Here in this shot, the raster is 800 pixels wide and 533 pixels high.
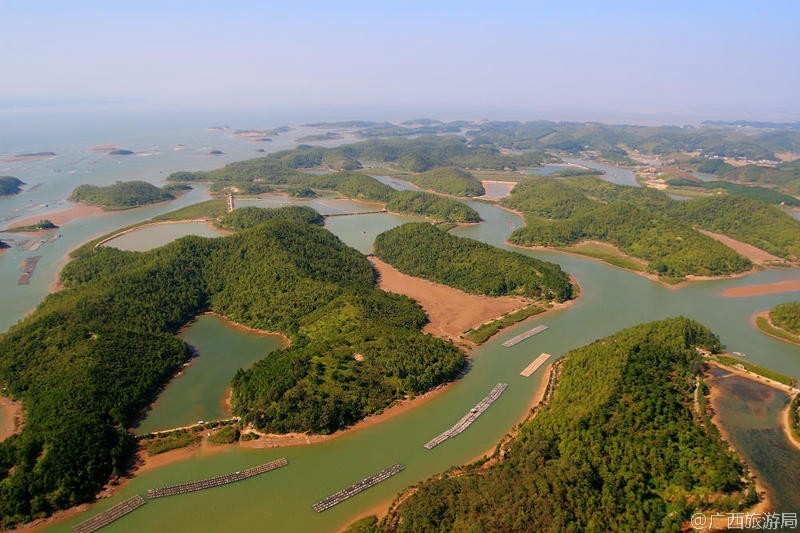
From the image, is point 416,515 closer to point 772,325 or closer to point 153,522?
point 153,522

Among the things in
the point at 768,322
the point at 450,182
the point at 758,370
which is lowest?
the point at 758,370

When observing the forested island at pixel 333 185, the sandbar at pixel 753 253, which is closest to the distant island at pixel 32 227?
the forested island at pixel 333 185

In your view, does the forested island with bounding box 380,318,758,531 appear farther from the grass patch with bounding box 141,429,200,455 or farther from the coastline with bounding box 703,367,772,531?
the grass patch with bounding box 141,429,200,455

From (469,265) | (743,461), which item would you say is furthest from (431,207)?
(743,461)

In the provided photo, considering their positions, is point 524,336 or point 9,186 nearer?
point 524,336

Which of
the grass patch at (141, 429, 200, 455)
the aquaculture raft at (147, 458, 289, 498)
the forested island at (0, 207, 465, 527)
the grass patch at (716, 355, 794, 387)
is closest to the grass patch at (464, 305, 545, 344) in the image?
the forested island at (0, 207, 465, 527)

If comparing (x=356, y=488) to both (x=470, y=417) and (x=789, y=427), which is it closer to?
(x=470, y=417)
